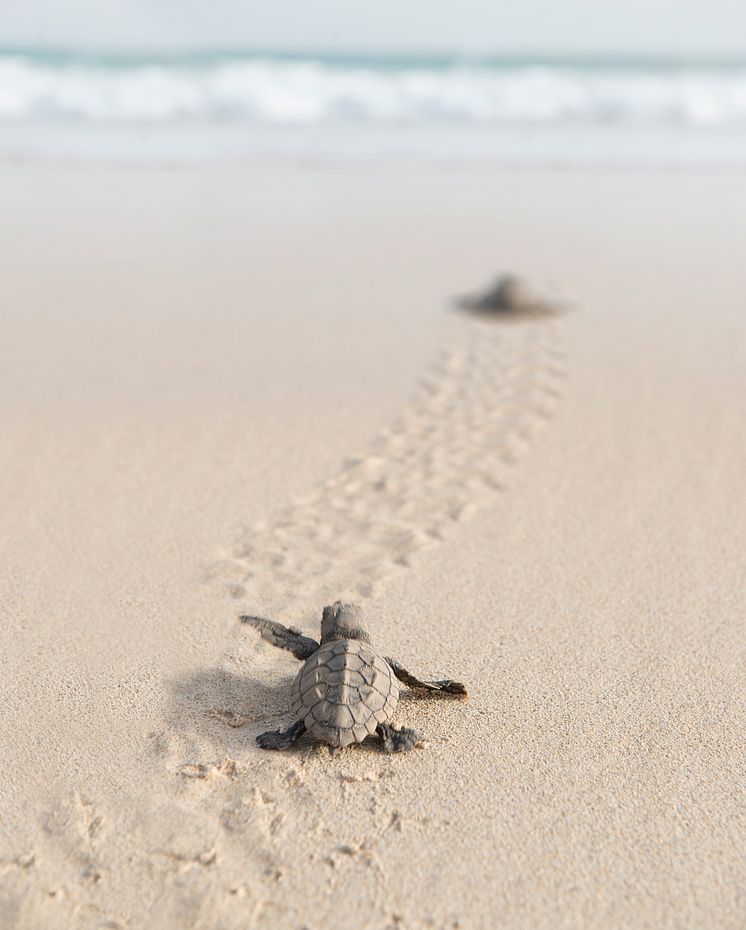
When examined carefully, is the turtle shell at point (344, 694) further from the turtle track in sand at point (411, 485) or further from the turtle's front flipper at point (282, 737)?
the turtle track in sand at point (411, 485)

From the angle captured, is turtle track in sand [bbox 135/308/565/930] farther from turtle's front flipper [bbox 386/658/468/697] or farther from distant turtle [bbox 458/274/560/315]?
distant turtle [bbox 458/274/560/315]

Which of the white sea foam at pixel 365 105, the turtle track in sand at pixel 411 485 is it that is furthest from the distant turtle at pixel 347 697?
the white sea foam at pixel 365 105

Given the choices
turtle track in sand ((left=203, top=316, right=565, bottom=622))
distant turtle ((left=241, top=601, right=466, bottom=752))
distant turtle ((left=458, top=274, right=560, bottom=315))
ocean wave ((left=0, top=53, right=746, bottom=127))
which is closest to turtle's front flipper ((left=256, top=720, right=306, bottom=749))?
distant turtle ((left=241, top=601, right=466, bottom=752))

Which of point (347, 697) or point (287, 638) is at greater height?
point (287, 638)

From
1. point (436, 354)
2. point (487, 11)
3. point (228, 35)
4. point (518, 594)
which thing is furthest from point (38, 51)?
point (518, 594)

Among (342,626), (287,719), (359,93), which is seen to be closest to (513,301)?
(342,626)

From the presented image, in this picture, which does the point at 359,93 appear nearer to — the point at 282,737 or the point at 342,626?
the point at 342,626

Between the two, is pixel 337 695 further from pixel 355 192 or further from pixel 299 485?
pixel 355 192
